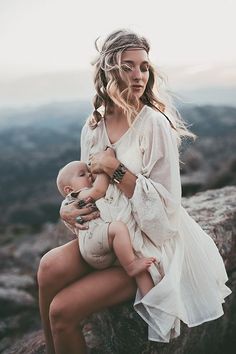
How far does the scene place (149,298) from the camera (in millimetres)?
2799

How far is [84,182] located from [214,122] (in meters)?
40.3

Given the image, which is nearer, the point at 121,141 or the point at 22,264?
the point at 121,141

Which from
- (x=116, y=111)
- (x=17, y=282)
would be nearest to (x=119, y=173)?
(x=116, y=111)

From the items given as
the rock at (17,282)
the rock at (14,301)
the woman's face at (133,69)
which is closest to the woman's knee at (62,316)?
the woman's face at (133,69)

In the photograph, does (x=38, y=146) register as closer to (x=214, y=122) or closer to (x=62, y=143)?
(x=62, y=143)

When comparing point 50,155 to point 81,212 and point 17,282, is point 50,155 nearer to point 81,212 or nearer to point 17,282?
point 17,282

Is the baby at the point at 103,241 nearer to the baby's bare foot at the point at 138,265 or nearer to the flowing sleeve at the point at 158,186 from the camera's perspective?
the baby's bare foot at the point at 138,265

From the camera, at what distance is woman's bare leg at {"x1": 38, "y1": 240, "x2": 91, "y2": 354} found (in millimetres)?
3066

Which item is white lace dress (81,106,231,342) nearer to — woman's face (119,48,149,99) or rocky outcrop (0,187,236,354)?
woman's face (119,48,149,99)

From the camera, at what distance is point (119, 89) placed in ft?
10.5

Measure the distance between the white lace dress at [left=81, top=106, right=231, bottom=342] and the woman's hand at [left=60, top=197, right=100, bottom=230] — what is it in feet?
0.38

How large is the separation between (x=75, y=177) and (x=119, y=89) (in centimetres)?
63

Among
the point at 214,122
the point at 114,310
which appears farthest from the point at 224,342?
the point at 214,122

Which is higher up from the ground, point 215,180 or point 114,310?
point 114,310
